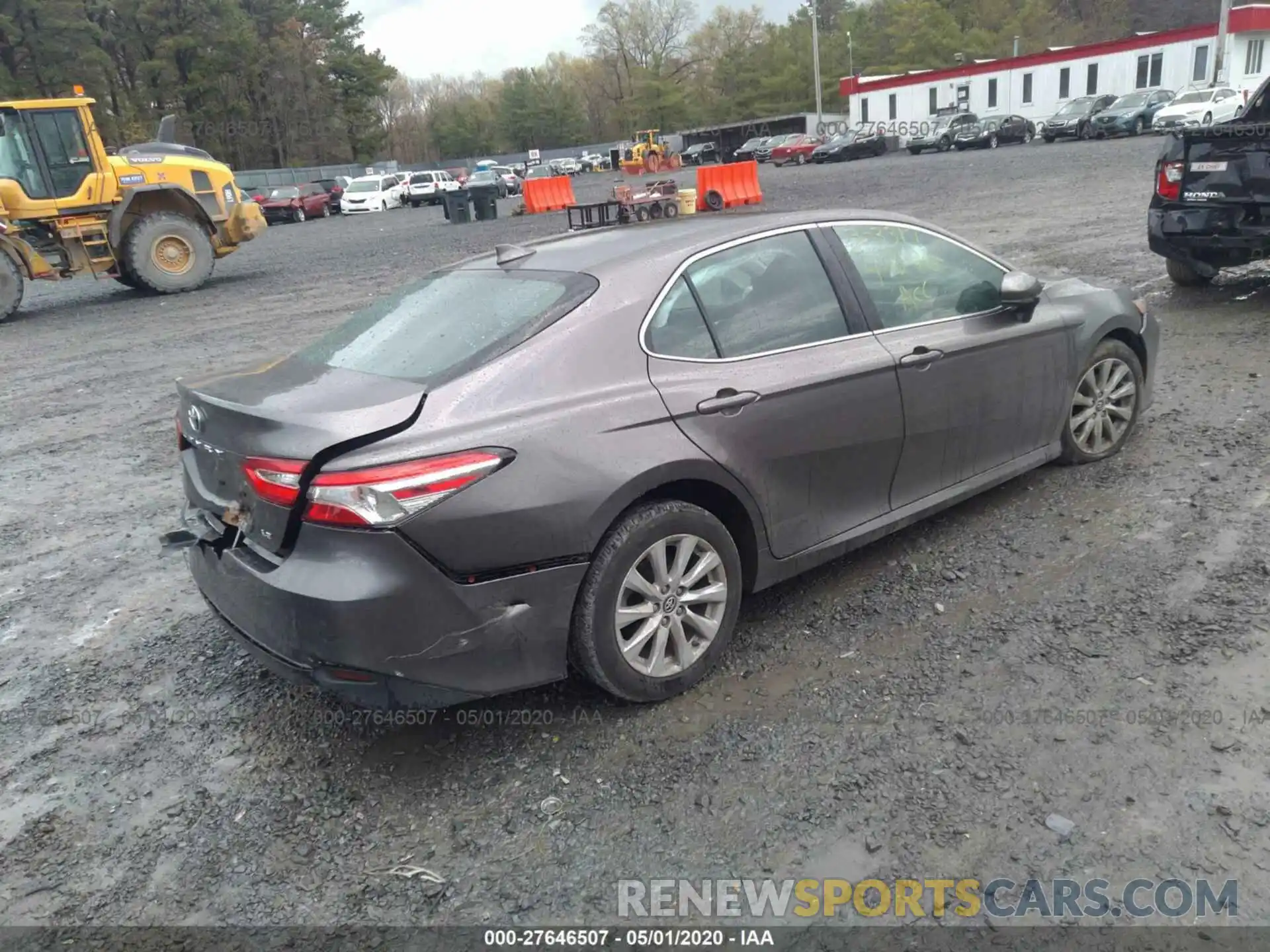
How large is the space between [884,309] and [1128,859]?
7.35ft

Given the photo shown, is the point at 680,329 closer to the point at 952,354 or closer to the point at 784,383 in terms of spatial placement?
the point at 784,383

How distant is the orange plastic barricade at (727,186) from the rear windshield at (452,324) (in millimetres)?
18988

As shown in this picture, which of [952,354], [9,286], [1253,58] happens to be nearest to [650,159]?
[1253,58]

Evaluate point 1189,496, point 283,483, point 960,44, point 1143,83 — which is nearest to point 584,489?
point 283,483

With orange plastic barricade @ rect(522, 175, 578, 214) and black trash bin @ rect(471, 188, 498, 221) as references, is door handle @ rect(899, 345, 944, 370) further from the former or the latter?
black trash bin @ rect(471, 188, 498, 221)

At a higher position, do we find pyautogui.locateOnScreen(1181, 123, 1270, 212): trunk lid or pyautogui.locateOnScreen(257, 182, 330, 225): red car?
pyautogui.locateOnScreen(1181, 123, 1270, 212): trunk lid

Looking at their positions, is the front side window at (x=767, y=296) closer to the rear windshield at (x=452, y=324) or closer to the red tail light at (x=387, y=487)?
the rear windshield at (x=452, y=324)

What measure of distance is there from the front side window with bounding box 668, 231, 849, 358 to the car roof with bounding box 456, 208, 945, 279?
0.08m

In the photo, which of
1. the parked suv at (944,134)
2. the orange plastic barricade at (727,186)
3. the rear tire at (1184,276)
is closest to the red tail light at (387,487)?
the rear tire at (1184,276)

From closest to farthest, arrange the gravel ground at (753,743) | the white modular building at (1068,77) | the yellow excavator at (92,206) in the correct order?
the gravel ground at (753,743)
the yellow excavator at (92,206)
the white modular building at (1068,77)

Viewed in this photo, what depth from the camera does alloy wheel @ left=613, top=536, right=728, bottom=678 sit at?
3117mm

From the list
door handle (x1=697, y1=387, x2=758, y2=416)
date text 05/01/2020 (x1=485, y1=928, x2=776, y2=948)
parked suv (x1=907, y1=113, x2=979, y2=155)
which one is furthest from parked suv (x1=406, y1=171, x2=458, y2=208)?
date text 05/01/2020 (x1=485, y1=928, x2=776, y2=948)

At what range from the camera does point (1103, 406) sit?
15.9 ft

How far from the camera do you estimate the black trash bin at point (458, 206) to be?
2711 cm
